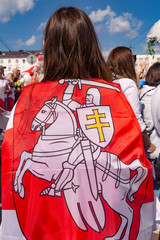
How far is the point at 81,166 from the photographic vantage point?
1.36 metres

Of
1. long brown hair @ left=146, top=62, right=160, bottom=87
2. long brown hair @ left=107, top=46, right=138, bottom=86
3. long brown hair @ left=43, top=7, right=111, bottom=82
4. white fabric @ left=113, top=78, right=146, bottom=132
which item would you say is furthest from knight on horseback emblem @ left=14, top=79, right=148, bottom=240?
long brown hair @ left=146, top=62, right=160, bottom=87

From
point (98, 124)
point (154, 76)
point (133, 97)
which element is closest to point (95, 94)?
point (98, 124)

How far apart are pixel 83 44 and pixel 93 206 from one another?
90cm

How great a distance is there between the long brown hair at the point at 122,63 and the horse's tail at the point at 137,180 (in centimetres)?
136

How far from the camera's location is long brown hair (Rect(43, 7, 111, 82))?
5.09 ft

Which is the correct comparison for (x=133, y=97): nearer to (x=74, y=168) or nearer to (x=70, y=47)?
(x=70, y=47)

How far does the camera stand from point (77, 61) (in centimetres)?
158

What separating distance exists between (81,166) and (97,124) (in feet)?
0.82

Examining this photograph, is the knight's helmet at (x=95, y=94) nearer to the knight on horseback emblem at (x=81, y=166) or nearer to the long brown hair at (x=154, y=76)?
the knight on horseback emblem at (x=81, y=166)

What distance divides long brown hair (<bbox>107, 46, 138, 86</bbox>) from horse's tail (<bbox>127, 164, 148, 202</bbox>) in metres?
1.36

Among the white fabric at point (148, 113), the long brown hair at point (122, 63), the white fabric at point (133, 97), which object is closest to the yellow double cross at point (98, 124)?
the white fabric at point (133, 97)

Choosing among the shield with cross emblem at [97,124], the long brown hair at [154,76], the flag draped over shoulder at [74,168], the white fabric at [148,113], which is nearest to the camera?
the flag draped over shoulder at [74,168]

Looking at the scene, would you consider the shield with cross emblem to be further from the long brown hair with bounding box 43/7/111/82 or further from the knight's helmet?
the long brown hair with bounding box 43/7/111/82

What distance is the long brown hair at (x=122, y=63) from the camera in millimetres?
2662
